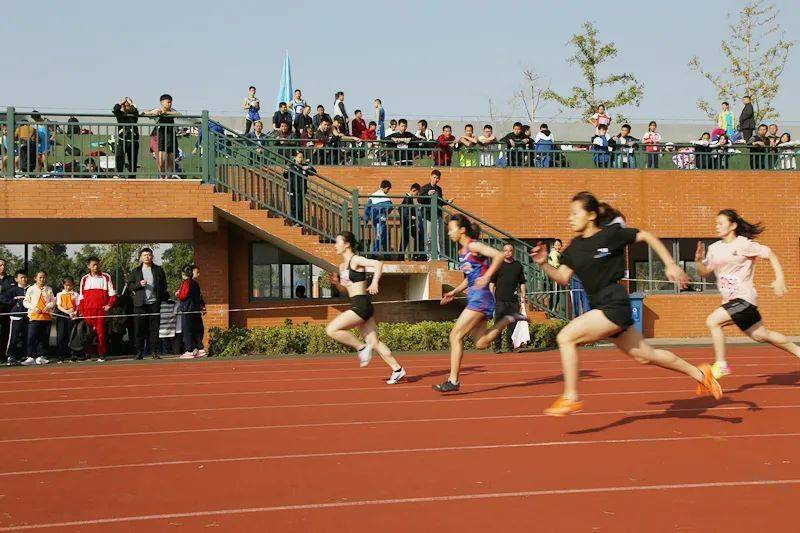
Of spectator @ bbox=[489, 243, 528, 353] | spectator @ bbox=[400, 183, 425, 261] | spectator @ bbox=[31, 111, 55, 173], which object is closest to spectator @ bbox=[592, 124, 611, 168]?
spectator @ bbox=[400, 183, 425, 261]

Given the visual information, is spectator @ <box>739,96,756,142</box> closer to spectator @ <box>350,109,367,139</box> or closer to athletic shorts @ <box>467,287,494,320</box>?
spectator @ <box>350,109,367,139</box>

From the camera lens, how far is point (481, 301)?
12133 millimetres

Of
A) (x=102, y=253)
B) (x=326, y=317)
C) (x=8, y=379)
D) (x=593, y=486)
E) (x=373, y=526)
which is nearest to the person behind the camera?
(x=373, y=526)

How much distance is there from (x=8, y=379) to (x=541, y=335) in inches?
376

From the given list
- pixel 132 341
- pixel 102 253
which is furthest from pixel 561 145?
pixel 102 253

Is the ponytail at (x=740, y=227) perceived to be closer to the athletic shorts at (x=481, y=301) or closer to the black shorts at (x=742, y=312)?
the black shorts at (x=742, y=312)

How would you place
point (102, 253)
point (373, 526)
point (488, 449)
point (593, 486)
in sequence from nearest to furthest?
point (373, 526), point (593, 486), point (488, 449), point (102, 253)

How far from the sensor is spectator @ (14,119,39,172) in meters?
19.3

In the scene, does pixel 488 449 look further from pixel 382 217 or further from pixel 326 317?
pixel 326 317

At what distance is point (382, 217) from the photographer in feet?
66.6

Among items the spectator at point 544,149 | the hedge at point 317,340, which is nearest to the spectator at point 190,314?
the hedge at point 317,340

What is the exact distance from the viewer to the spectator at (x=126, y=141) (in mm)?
19578

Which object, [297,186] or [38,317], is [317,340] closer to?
[297,186]

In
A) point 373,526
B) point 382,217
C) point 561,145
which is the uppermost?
point 561,145
